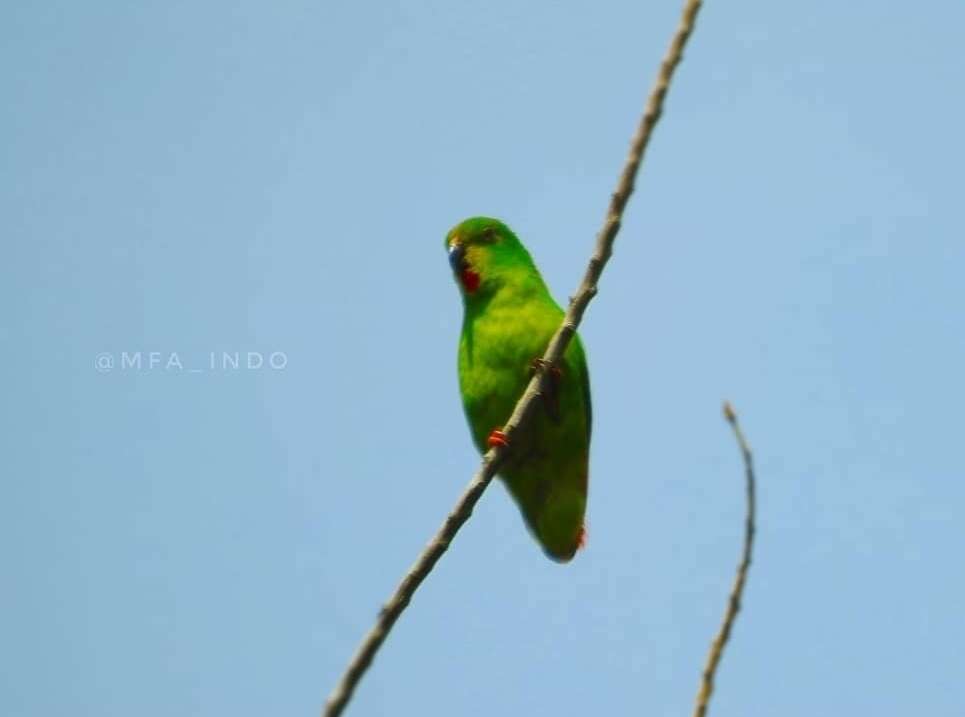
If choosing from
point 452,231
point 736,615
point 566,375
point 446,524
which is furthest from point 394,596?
point 452,231

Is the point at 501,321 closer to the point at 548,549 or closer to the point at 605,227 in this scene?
the point at 548,549

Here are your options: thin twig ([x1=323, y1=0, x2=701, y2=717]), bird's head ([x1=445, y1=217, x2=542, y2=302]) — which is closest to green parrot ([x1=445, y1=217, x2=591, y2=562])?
bird's head ([x1=445, y1=217, x2=542, y2=302])

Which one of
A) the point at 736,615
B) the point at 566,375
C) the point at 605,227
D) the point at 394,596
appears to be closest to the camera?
the point at 736,615

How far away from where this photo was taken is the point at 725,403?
9.67 ft

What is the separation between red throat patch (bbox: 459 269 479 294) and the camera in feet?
23.6

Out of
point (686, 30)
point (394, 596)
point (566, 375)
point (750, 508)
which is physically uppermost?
point (566, 375)

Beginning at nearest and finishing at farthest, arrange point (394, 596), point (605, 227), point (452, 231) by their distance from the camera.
Result: point (394, 596)
point (605, 227)
point (452, 231)

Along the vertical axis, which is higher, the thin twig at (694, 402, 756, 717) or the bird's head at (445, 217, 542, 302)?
the bird's head at (445, 217, 542, 302)

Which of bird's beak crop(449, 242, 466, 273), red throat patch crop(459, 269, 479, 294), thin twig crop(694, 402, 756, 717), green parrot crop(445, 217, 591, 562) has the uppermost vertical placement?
bird's beak crop(449, 242, 466, 273)

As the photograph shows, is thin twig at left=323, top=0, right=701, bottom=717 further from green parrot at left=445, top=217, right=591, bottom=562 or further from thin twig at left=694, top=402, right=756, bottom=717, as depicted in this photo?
green parrot at left=445, top=217, right=591, bottom=562

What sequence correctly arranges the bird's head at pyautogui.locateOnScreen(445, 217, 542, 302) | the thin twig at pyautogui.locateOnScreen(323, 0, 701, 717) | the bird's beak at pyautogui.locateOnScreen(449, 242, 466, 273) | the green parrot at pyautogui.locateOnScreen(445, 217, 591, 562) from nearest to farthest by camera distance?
the thin twig at pyautogui.locateOnScreen(323, 0, 701, 717) < the green parrot at pyautogui.locateOnScreen(445, 217, 591, 562) < the bird's head at pyautogui.locateOnScreen(445, 217, 542, 302) < the bird's beak at pyautogui.locateOnScreen(449, 242, 466, 273)

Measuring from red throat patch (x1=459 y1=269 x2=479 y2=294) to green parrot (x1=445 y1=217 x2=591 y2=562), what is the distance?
59mm

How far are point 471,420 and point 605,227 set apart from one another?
9.71 feet

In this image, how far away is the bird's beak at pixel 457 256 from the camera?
24.3ft
